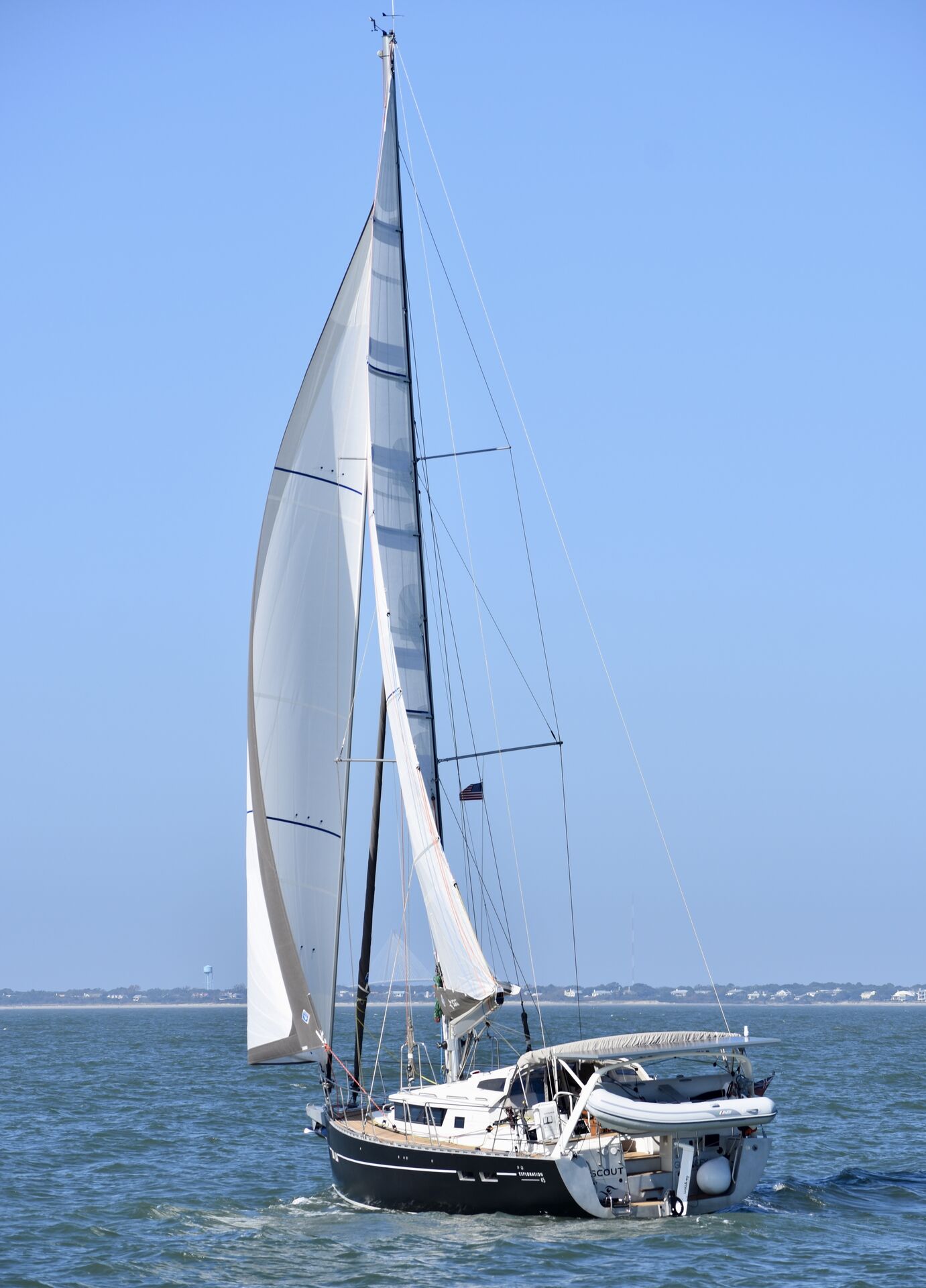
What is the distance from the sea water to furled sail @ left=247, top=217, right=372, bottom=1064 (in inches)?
127

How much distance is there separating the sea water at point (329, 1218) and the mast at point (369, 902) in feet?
8.36

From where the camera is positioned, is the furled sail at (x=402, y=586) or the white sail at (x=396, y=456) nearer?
the furled sail at (x=402, y=586)

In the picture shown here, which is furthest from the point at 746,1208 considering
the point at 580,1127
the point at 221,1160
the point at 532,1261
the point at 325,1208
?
the point at 221,1160

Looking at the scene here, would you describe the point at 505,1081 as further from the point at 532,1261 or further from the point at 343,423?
the point at 343,423

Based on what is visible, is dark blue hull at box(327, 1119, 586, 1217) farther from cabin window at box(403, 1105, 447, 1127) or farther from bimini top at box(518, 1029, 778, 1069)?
bimini top at box(518, 1029, 778, 1069)

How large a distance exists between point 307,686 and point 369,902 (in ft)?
12.3

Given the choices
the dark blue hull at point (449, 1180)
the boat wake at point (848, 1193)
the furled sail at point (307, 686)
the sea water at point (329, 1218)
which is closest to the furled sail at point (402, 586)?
the furled sail at point (307, 686)

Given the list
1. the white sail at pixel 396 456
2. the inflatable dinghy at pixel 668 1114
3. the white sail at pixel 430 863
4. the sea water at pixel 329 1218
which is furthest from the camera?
the white sail at pixel 396 456

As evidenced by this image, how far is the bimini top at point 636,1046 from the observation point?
19.5 m

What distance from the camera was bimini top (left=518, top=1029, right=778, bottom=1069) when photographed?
64.1 feet

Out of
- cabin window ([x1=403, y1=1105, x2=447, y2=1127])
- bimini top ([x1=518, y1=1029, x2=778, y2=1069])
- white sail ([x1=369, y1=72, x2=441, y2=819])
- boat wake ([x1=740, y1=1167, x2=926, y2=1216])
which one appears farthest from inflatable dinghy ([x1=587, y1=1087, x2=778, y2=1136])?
white sail ([x1=369, y1=72, x2=441, y2=819])

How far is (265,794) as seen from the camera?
23125mm

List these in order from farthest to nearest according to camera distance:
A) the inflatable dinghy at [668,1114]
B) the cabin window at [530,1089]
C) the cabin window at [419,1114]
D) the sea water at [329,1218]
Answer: the cabin window at [419,1114], the cabin window at [530,1089], the inflatable dinghy at [668,1114], the sea water at [329,1218]

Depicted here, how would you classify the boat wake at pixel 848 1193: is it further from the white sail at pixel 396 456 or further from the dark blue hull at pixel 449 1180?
the white sail at pixel 396 456
